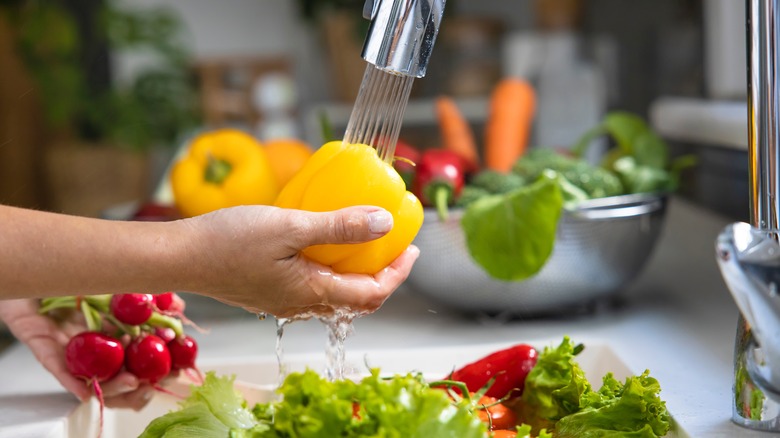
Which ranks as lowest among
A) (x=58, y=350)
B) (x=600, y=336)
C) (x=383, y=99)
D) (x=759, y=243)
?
(x=600, y=336)

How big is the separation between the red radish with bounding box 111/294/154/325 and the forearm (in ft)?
0.64

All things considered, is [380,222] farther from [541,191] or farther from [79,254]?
[541,191]

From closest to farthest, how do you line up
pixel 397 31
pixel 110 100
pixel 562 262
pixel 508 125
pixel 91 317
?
pixel 397 31
pixel 91 317
pixel 562 262
pixel 508 125
pixel 110 100

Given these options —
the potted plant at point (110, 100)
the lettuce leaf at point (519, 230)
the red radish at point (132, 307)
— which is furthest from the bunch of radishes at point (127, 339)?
the potted plant at point (110, 100)

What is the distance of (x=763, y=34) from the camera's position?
0.69 meters

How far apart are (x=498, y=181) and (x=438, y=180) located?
80 mm

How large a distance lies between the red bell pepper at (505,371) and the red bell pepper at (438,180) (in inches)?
13.4

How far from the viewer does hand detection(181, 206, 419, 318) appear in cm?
69

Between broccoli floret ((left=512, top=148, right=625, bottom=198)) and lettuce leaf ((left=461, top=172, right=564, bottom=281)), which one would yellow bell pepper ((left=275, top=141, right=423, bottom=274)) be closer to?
lettuce leaf ((left=461, top=172, right=564, bottom=281))

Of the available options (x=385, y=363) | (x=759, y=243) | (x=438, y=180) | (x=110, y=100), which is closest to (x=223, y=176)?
(x=438, y=180)

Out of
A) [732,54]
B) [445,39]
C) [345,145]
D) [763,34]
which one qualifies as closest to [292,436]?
[345,145]

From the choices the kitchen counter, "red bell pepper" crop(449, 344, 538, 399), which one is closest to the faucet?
the kitchen counter

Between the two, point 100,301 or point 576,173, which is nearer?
point 100,301

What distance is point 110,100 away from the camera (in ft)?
11.4
